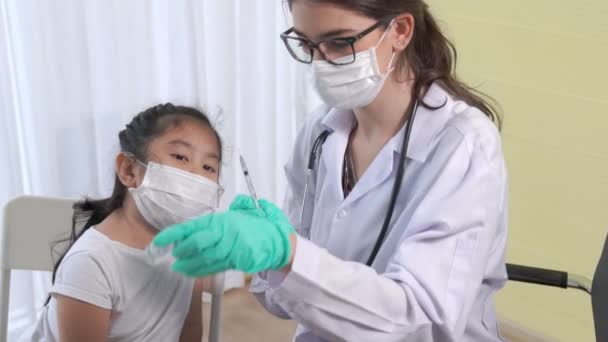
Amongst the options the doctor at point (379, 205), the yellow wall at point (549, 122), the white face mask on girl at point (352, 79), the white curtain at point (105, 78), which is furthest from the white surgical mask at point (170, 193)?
the yellow wall at point (549, 122)

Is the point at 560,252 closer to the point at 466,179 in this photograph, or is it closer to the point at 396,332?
the point at 466,179

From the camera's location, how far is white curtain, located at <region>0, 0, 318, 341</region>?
1.83 metres

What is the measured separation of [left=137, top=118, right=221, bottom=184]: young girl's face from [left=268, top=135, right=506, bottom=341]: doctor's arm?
41 centimetres

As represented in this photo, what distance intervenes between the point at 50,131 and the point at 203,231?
134 cm

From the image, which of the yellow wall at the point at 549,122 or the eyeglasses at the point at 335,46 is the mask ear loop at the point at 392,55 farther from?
the yellow wall at the point at 549,122

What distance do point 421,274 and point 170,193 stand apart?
53cm

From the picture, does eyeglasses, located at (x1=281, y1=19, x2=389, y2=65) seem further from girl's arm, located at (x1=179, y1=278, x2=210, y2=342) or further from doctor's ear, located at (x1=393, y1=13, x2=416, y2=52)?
girl's arm, located at (x1=179, y1=278, x2=210, y2=342)

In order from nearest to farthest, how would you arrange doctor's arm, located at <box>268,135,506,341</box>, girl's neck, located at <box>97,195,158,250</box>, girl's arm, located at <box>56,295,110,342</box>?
doctor's arm, located at <box>268,135,506,341</box> → girl's arm, located at <box>56,295,110,342</box> → girl's neck, located at <box>97,195,158,250</box>

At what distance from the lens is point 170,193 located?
123cm

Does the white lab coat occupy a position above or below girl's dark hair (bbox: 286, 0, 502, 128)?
below

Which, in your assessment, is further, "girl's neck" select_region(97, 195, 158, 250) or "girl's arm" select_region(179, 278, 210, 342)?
"girl's arm" select_region(179, 278, 210, 342)

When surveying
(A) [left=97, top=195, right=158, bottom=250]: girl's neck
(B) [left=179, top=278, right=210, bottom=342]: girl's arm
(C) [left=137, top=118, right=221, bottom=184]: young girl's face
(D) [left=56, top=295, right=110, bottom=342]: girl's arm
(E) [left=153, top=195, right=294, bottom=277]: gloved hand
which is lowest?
(B) [left=179, top=278, right=210, bottom=342]: girl's arm

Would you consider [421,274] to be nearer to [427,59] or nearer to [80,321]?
[427,59]

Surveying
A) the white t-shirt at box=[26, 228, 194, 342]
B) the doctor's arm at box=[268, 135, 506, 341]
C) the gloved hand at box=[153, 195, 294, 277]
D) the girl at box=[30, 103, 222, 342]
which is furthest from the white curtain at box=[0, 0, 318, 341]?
the gloved hand at box=[153, 195, 294, 277]
